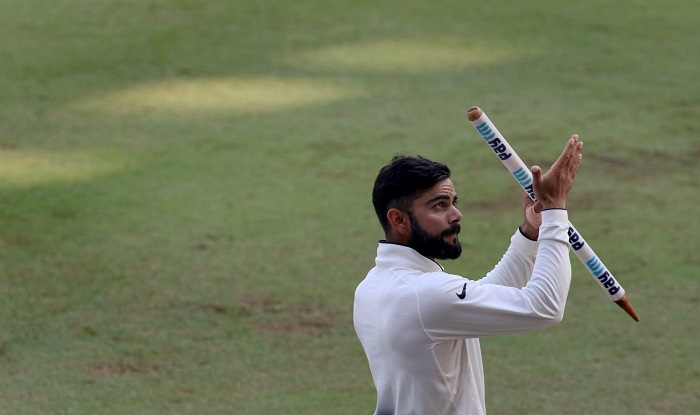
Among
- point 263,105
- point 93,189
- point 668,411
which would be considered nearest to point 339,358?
point 668,411

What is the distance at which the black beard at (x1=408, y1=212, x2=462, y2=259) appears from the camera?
2.34 metres

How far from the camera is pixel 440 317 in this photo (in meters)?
2.22

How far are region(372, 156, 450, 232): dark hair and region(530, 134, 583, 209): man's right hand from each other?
0.24m

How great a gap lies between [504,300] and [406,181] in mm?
358

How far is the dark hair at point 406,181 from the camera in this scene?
2352 mm

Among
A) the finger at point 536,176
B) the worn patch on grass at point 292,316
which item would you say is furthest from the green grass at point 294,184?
the finger at point 536,176

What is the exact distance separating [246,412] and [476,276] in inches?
60.9

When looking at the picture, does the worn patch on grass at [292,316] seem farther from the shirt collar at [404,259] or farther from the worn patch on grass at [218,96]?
the worn patch on grass at [218,96]

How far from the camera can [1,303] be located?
471 cm

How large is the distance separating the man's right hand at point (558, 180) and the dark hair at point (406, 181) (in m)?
0.24

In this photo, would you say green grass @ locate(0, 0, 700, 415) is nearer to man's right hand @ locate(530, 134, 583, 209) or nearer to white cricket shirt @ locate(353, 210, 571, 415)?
white cricket shirt @ locate(353, 210, 571, 415)

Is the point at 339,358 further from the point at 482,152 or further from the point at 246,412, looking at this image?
the point at 482,152

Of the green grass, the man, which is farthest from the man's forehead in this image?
the green grass

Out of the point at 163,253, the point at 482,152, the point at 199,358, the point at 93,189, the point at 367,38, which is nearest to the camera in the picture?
the point at 199,358
